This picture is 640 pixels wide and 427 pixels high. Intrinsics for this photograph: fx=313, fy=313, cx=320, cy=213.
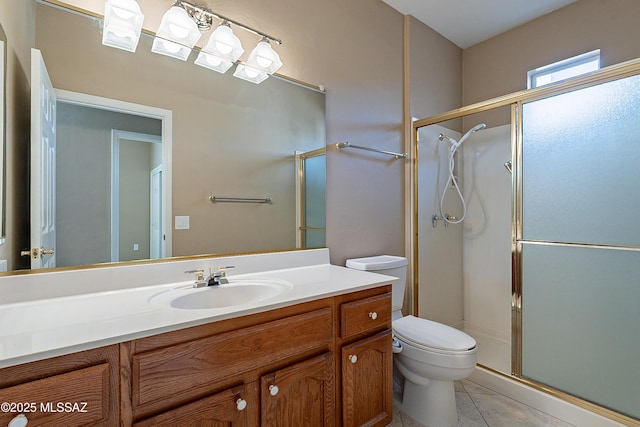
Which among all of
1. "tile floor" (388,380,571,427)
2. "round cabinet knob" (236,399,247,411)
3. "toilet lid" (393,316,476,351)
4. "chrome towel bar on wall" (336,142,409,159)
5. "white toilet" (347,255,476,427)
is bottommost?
"tile floor" (388,380,571,427)

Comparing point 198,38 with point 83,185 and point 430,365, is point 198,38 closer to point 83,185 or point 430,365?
point 83,185

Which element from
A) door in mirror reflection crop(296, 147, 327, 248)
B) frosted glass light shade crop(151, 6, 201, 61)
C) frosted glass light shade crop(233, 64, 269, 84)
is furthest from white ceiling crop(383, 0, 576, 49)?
frosted glass light shade crop(151, 6, 201, 61)

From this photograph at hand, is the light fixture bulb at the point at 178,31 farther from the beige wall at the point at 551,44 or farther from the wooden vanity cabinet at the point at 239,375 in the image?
the beige wall at the point at 551,44

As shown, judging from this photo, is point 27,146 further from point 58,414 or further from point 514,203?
point 514,203

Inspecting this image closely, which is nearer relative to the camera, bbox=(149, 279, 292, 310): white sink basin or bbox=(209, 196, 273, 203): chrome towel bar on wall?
bbox=(149, 279, 292, 310): white sink basin

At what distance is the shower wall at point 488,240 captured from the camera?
8.49ft

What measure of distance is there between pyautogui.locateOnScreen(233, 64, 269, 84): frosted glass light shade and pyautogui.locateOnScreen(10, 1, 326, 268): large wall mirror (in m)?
0.03

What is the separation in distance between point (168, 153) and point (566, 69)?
285cm

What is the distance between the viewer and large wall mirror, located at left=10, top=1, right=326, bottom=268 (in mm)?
1172

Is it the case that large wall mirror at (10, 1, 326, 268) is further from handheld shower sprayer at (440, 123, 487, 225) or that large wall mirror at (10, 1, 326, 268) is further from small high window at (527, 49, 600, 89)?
small high window at (527, 49, 600, 89)

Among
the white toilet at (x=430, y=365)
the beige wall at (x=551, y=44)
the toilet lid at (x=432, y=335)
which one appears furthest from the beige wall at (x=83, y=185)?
the beige wall at (x=551, y=44)

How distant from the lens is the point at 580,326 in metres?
1.74

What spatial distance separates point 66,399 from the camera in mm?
726

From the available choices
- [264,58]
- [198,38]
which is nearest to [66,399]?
[198,38]
